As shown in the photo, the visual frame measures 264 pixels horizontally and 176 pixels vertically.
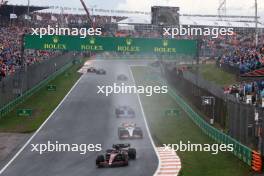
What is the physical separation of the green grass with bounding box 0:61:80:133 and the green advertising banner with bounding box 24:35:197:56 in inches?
216

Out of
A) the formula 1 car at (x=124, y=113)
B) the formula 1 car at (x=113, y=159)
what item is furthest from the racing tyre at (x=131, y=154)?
the formula 1 car at (x=124, y=113)

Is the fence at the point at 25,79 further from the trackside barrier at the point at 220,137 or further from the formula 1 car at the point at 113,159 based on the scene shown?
the formula 1 car at the point at 113,159

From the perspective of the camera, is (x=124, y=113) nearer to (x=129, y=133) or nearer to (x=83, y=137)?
(x=83, y=137)

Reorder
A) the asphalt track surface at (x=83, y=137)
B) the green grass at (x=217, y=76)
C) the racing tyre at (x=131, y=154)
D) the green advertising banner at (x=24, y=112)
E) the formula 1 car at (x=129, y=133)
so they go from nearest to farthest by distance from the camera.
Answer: the asphalt track surface at (x=83, y=137) < the racing tyre at (x=131, y=154) < the formula 1 car at (x=129, y=133) < the green advertising banner at (x=24, y=112) < the green grass at (x=217, y=76)

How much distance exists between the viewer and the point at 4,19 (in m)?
97.8

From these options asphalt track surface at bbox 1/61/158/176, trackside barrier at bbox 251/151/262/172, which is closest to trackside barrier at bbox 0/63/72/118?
asphalt track surface at bbox 1/61/158/176

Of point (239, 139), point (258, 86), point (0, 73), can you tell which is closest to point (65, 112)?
point (0, 73)

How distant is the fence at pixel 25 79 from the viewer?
161 ft

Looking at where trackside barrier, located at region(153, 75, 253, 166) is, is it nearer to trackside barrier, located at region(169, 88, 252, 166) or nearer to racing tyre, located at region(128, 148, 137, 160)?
trackside barrier, located at region(169, 88, 252, 166)

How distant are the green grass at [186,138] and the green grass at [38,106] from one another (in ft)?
29.0

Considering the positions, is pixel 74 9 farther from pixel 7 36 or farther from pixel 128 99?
pixel 128 99

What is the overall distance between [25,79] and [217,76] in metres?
21.3

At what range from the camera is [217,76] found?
65.8 metres

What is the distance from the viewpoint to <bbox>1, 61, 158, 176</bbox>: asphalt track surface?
1153 inches
